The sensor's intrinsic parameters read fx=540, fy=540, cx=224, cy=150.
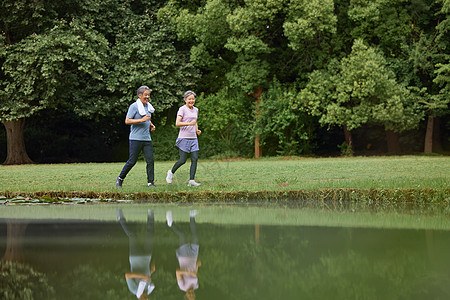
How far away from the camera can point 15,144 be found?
29922 mm

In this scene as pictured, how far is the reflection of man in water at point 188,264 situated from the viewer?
4148 mm

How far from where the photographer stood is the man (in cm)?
1178

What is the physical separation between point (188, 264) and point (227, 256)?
1.63ft

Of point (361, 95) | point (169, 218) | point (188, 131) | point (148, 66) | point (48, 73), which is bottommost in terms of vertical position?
point (169, 218)

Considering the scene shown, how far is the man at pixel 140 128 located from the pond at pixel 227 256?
11.4 feet

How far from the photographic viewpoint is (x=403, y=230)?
22.4ft

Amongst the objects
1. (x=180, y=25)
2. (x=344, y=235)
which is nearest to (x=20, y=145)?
(x=180, y=25)

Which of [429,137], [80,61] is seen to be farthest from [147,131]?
[429,137]

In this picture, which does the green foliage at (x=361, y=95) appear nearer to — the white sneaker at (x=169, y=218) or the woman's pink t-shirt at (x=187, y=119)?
the woman's pink t-shirt at (x=187, y=119)

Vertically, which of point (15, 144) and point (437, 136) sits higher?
point (437, 136)

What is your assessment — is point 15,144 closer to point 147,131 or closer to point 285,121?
point 285,121

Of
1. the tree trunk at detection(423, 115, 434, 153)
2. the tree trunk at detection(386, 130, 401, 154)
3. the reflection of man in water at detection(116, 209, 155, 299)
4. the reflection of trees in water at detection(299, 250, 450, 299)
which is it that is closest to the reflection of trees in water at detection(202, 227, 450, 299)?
the reflection of trees in water at detection(299, 250, 450, 299)

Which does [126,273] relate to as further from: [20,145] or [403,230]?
[20,145]

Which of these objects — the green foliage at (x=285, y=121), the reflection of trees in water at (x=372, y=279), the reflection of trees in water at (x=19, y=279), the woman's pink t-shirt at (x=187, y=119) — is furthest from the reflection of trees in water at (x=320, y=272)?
the green foliage at (x=285, y=121)
